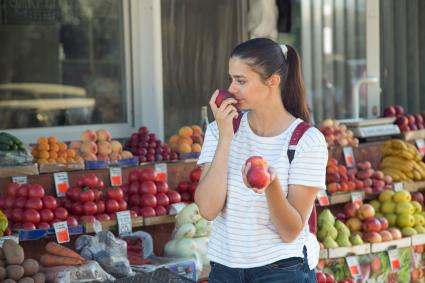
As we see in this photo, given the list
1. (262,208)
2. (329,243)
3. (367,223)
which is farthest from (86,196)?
(262,208)

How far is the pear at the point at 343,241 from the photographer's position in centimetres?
630

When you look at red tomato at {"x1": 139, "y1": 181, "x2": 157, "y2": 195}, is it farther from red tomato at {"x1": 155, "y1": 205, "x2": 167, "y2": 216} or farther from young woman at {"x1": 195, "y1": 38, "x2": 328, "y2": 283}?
young woman at {"x1": 195, "y1": 38, "x2": 328, "y2": 283}

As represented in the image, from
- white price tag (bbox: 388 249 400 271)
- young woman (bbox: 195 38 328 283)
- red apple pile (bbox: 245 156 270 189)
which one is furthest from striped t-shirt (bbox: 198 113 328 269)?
white price tag (bbox: 388 249 400 271)

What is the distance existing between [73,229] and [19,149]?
778 millimetres

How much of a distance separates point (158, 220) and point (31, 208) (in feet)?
2.87

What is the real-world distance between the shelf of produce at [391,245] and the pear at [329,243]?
0.37m

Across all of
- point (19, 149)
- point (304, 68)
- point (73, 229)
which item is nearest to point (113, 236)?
point (73, 229)

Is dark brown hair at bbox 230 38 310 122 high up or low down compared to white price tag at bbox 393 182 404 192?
up

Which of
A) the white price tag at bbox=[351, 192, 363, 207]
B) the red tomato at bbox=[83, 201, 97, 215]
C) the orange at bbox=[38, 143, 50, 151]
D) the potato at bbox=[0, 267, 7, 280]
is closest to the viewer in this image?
the potato at bbox=[0, 267, 7, 280]

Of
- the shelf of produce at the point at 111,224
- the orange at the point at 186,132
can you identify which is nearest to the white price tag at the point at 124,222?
the shelf of produce at the point at 111,224

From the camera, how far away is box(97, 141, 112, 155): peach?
6.01 metres

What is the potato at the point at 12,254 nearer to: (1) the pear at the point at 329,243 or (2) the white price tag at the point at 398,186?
(1) the pear at the point at 329,243

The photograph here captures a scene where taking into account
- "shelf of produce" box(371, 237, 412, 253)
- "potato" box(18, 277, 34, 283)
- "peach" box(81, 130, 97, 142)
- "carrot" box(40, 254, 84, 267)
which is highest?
"peach" box(81, 130, 97, 142)

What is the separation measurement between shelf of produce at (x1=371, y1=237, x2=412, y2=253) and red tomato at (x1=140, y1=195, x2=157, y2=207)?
5.79 ft
